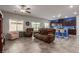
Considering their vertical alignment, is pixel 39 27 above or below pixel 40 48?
above

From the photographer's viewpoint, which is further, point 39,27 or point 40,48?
point 39,27

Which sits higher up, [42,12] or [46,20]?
[42,12]

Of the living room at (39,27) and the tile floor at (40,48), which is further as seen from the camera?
the living room at (39,27)

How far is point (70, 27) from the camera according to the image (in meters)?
12.5

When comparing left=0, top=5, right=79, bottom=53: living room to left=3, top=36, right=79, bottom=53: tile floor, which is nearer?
left=3, top=36, right=79, bottom=53: tile floor
